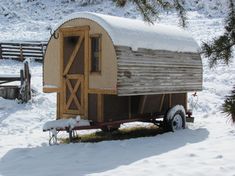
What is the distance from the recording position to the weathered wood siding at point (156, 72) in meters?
10.6

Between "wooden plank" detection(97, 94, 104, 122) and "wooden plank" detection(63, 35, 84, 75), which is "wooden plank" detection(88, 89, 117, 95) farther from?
"wooden plank" detection(63, 35, 84, 75)

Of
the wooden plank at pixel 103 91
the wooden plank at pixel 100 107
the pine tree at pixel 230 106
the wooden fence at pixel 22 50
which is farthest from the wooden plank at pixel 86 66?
the wooden fence at pixel 22 50

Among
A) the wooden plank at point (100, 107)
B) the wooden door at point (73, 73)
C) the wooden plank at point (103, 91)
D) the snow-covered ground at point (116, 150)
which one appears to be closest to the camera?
the snow-covered ground at point (116, 150)

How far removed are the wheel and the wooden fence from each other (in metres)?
15.2

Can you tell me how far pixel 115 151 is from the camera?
9523 mm

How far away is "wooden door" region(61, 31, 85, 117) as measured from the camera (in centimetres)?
1135

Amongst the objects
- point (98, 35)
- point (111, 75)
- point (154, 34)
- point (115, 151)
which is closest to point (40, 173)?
point (115, 151)

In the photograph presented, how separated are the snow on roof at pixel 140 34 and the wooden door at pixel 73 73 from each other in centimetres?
50

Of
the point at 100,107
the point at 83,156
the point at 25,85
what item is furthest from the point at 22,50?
the point at 83,156

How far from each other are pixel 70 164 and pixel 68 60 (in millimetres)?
3880

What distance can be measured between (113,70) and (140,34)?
1476mm

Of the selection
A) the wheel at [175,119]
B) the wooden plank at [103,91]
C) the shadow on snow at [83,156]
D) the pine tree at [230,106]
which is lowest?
the shadow on snow at [83,156]

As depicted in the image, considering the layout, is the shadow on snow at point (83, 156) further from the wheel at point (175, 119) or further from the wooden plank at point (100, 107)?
the wheel at point (175, 119)

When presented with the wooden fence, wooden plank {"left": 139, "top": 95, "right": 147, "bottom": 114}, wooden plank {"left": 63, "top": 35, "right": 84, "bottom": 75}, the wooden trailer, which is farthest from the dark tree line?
the wooden fence
